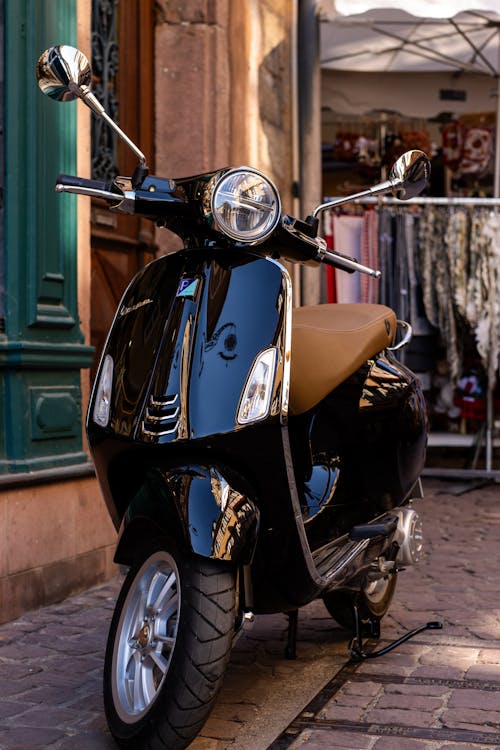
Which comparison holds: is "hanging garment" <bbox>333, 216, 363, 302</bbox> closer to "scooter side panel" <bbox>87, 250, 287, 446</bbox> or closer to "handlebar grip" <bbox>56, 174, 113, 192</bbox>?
"scooter side panel" <bbox>87, 250, 287, 446</bbox>

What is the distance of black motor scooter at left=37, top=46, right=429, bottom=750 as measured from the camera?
2.63m

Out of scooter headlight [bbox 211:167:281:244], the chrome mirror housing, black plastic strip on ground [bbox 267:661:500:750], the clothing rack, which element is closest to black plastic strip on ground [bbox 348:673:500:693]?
black plastic strip on ground [bbox 267:661:500:750]

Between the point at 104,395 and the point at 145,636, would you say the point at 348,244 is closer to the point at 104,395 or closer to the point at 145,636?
the point at 104,395

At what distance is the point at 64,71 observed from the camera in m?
2.79

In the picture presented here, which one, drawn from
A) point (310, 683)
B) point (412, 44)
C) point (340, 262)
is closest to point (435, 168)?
point (412, 44)

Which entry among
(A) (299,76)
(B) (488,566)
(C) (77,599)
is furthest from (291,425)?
(A) (299,76)

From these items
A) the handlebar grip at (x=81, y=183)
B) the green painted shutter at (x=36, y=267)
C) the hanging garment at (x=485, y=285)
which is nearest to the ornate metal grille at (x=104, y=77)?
the green painted shutter at (x=36, y=267)

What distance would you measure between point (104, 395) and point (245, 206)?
25.5 inches

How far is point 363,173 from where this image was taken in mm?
9984

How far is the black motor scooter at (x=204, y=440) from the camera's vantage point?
8.63 ft

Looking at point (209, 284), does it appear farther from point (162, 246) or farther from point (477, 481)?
point (477, 481)

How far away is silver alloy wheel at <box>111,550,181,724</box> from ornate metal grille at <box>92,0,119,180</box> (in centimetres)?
315

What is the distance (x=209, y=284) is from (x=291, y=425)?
0.57 meters

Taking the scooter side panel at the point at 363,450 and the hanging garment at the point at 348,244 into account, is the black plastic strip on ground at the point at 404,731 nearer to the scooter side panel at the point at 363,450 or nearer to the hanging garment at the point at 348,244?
the scooter side panel at the point at 363,450
